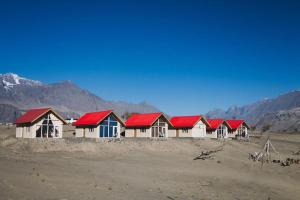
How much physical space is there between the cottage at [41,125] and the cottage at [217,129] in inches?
1346

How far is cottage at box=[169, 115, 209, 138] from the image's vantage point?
62.8 metres

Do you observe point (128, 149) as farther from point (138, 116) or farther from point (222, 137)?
point (222, 137)

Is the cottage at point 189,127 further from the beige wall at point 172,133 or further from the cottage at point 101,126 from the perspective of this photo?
the cottage at point 101,126

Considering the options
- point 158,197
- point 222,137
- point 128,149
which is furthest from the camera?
point 222,137

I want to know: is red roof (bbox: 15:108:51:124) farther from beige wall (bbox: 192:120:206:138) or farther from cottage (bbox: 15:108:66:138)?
beige wall (bbox: 192:120:206:138)

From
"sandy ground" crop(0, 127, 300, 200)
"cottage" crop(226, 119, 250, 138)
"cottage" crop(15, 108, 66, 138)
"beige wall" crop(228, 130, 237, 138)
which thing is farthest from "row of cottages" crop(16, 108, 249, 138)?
"cottage" crop(226, 119, 250, 138)

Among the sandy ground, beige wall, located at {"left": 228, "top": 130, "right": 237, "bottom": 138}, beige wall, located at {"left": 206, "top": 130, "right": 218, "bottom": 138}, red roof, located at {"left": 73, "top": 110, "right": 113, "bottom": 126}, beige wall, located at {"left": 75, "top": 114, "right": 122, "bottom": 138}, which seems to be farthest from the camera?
beige wall, located at {"left": 228, "top": 130, "right": 237, "bottom": 138}

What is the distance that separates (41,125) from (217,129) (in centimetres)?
3904

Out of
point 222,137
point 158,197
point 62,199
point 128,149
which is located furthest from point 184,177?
point 222,137

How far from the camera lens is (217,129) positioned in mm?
71562

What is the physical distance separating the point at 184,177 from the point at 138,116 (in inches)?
1299

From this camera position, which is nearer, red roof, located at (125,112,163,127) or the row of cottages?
the row of cottages

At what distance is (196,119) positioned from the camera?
208 feet

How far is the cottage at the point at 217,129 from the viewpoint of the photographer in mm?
71062
